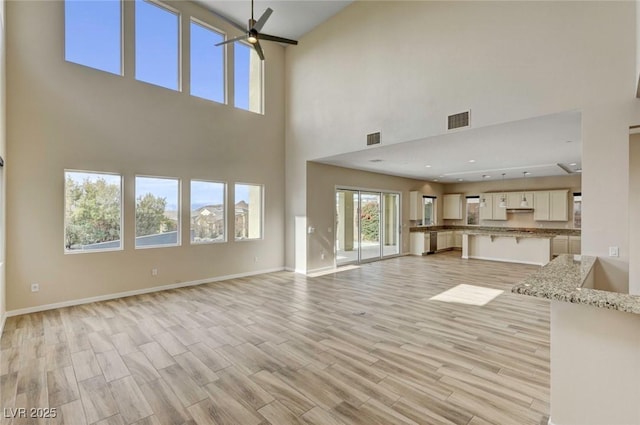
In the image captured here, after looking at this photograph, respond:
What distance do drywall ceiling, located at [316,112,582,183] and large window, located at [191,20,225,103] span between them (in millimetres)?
2898

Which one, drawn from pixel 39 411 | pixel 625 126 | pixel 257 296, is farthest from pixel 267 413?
pixel 625 126

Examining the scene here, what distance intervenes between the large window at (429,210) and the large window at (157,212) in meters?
8.88

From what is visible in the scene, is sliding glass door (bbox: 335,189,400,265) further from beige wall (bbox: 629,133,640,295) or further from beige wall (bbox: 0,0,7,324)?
beige wall (bbox: 0,0,7,324)

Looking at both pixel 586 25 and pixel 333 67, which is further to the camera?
pixel 333 67

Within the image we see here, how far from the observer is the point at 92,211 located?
17.1 ft

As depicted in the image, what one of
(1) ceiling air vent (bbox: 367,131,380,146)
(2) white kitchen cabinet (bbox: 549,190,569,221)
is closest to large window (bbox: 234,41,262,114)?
(1) ceiling air vent (bbox: 367,131,380,146)

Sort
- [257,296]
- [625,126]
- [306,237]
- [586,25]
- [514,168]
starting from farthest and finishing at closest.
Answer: [514,168]
[306,237]
[257,296]
[586,25]
[625,126]

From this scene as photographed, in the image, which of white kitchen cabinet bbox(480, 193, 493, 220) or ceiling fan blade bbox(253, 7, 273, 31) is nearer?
ceiling fan blade bbox(253, 7, 273, 31)

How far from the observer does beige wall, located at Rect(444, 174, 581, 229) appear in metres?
9.80

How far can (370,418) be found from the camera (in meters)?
2.23

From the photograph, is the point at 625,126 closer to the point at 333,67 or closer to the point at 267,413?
the point at 267,413

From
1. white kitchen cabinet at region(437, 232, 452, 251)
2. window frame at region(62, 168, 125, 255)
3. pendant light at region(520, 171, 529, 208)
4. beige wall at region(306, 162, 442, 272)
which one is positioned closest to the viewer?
window frame at region(62, 168, 125, 255)

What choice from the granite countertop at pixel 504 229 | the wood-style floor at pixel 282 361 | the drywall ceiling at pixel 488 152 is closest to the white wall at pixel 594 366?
the wood-style floor at pixel 282 361

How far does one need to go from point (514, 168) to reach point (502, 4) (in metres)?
5.39
